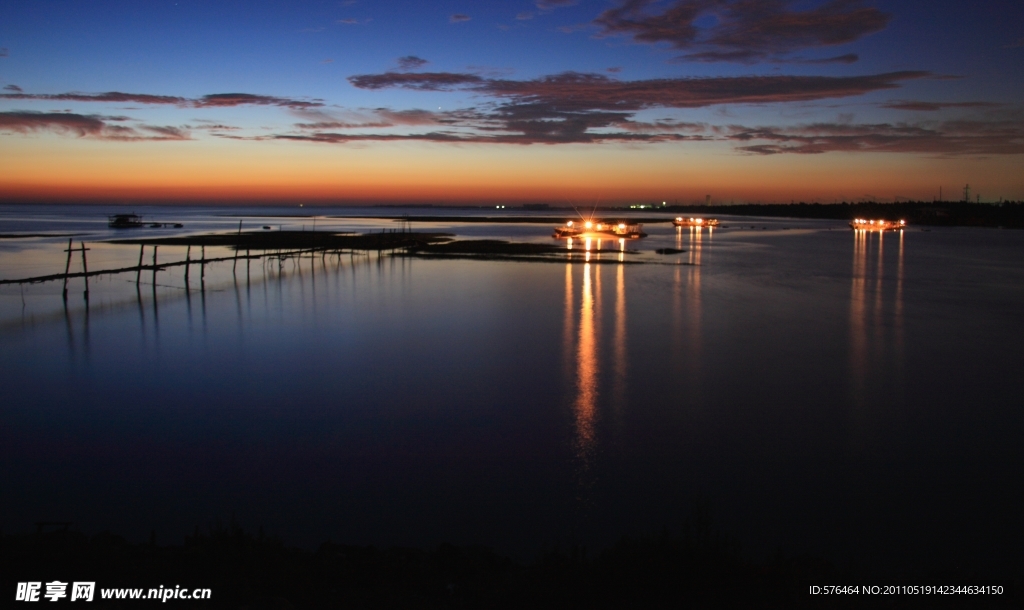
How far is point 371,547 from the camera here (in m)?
5.14

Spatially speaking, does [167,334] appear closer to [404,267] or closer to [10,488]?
[10,488]

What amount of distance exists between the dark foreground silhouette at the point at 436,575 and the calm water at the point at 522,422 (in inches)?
36.4

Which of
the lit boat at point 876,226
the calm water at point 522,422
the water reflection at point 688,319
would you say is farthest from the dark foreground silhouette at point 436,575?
the lit boat at point 876,226

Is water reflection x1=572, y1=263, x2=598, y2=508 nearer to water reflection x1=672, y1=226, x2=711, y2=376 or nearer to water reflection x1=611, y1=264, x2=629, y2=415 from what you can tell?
water reflection x1=611, y1=264, x2=629, y2=415

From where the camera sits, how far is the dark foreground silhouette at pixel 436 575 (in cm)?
379

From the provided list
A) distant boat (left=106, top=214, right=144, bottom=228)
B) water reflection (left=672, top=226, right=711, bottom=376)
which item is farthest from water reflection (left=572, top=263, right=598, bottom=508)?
distant boat (left=106, top=214, right=144, bottom=228)

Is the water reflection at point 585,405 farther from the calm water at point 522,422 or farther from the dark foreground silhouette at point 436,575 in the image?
the dark foreground silhouette at point 436,575

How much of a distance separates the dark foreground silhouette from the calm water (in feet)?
3.04

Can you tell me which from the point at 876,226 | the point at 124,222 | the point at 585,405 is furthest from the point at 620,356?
the point at 876,226

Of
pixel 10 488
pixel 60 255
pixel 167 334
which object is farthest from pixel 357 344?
pixel 60 255

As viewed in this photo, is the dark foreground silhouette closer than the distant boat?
Yes

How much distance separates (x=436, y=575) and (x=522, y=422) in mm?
4073

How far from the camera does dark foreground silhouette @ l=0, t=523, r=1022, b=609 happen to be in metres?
3.79

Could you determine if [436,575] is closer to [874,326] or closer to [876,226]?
[874,326]
